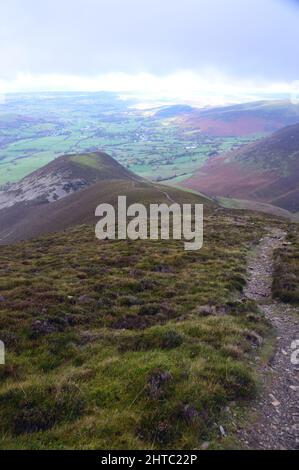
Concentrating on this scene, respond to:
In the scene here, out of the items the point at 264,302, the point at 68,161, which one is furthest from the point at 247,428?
the point at 68,161

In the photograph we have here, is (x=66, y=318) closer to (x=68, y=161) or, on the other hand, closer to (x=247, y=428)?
(x=247, y=428)

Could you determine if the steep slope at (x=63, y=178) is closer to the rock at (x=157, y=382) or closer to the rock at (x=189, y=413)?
the rock at (x=157, y=382)

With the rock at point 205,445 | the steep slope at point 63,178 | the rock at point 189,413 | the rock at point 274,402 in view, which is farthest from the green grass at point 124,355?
the steep slope at point 63,178

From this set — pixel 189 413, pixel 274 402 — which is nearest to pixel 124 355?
pixel 189 413

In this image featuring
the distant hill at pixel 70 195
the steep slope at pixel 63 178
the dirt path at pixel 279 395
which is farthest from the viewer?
the steep slope at pixel 63 178

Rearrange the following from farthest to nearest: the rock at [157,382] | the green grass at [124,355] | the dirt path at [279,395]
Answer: the rock at [157,382]
the dirt path at [279,395]
the green grass at [124,355]

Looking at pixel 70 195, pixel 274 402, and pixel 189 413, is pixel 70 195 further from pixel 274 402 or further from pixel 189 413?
pixel 189 413
